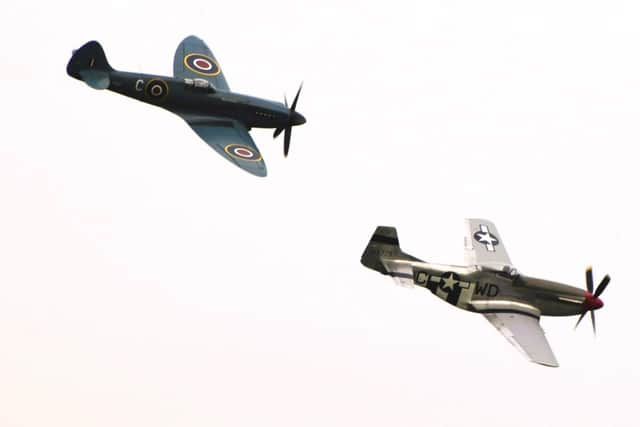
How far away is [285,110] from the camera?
34.5 meters

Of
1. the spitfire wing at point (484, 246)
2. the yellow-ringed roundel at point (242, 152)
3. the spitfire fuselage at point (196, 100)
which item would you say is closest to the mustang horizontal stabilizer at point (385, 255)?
the spitfire wing at point (484, 246)

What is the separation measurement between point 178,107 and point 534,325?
33.6ft

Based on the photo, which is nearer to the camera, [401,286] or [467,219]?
[401,286]

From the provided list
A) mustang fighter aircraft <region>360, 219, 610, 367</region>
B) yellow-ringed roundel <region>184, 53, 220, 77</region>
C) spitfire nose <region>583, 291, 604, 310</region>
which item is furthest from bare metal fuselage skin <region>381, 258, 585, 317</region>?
yellow-ringed roundel <region>184, 53, 220, 77</region>

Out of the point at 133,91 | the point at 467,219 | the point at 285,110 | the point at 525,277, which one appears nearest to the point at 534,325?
the point at 525,277

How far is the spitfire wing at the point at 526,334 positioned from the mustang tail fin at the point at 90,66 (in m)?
10.8

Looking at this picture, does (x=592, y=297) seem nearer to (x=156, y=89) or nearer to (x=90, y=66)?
(x=156, y=89)

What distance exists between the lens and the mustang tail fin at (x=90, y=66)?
32.4 m

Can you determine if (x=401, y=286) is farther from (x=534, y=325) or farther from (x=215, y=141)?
(x=215, y=141)

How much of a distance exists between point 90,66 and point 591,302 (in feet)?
42.9

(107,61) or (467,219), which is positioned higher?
(107,61)

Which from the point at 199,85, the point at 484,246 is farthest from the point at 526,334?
the point at 199,85

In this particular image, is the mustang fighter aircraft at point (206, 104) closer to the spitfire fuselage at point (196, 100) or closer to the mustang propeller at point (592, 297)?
the spitfire fuselage at point (196, 100)

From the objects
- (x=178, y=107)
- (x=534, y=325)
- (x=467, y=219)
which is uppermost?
(x=178, y=107)
